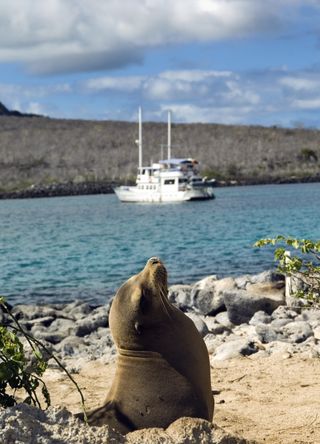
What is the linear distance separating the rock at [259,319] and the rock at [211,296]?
1.25 meters

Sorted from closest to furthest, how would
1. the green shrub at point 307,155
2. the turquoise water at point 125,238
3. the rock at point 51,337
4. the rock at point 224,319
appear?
the rock at point 224,319 → the rock at point 51,337 → the turquoise water at point 125,238 → the green shrub at point 307,155

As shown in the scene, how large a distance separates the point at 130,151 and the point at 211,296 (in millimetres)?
87279

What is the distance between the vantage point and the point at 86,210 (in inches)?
2453

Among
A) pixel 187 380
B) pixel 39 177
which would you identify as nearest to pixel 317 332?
pixel 187 380

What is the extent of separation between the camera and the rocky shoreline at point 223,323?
11156 mm

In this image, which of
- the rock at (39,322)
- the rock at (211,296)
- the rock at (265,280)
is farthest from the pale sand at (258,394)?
the rock at (265,280)

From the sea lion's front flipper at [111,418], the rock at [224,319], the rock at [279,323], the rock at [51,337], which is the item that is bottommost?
the rock at [51,337]

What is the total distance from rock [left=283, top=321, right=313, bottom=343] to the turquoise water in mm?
8564

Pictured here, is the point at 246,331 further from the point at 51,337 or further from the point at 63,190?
the point at 63,190

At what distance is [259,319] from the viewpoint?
44.6 ft

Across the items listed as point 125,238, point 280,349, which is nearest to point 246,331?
point 280,349

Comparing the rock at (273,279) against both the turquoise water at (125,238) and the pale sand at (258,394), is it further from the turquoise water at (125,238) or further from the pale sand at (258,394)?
the pale sand at (258,394)

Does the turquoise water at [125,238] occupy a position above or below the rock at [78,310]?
below

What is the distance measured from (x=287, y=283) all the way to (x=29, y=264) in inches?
649
